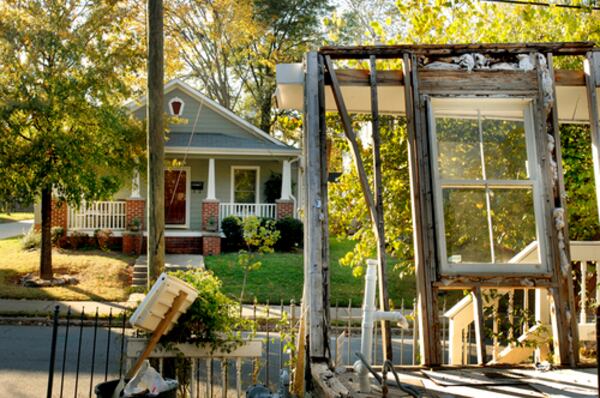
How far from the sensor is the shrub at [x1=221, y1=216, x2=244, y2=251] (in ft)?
59.6

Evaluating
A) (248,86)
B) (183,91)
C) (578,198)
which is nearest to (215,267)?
(183,91)

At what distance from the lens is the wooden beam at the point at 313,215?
3.82 metres

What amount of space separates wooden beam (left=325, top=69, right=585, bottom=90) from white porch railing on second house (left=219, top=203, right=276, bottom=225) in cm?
1482

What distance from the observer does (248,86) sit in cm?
3125

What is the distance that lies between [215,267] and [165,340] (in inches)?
424

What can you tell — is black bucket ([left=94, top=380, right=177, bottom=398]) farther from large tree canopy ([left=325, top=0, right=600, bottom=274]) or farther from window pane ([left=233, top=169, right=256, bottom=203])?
A: window pane ([left=233, top=169, right=256, bottom=203])

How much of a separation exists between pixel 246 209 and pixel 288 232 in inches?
88.8

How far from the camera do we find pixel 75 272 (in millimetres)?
15016

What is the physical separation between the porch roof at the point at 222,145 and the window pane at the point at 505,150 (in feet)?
48.8

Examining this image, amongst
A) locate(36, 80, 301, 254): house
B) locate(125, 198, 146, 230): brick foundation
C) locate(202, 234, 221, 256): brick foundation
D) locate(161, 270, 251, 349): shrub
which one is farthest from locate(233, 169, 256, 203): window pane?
locate(161, 270, 251, 349): shrub

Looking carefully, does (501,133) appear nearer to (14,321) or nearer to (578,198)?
(578,198)

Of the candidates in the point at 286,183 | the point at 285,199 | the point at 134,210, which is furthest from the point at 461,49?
the point at 134,210

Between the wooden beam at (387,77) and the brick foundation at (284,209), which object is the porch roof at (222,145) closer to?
the brick foundation at (284,209)

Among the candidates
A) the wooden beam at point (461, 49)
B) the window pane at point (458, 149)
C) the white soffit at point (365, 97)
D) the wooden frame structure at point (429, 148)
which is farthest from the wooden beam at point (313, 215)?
the window pane at point (458, 149)
